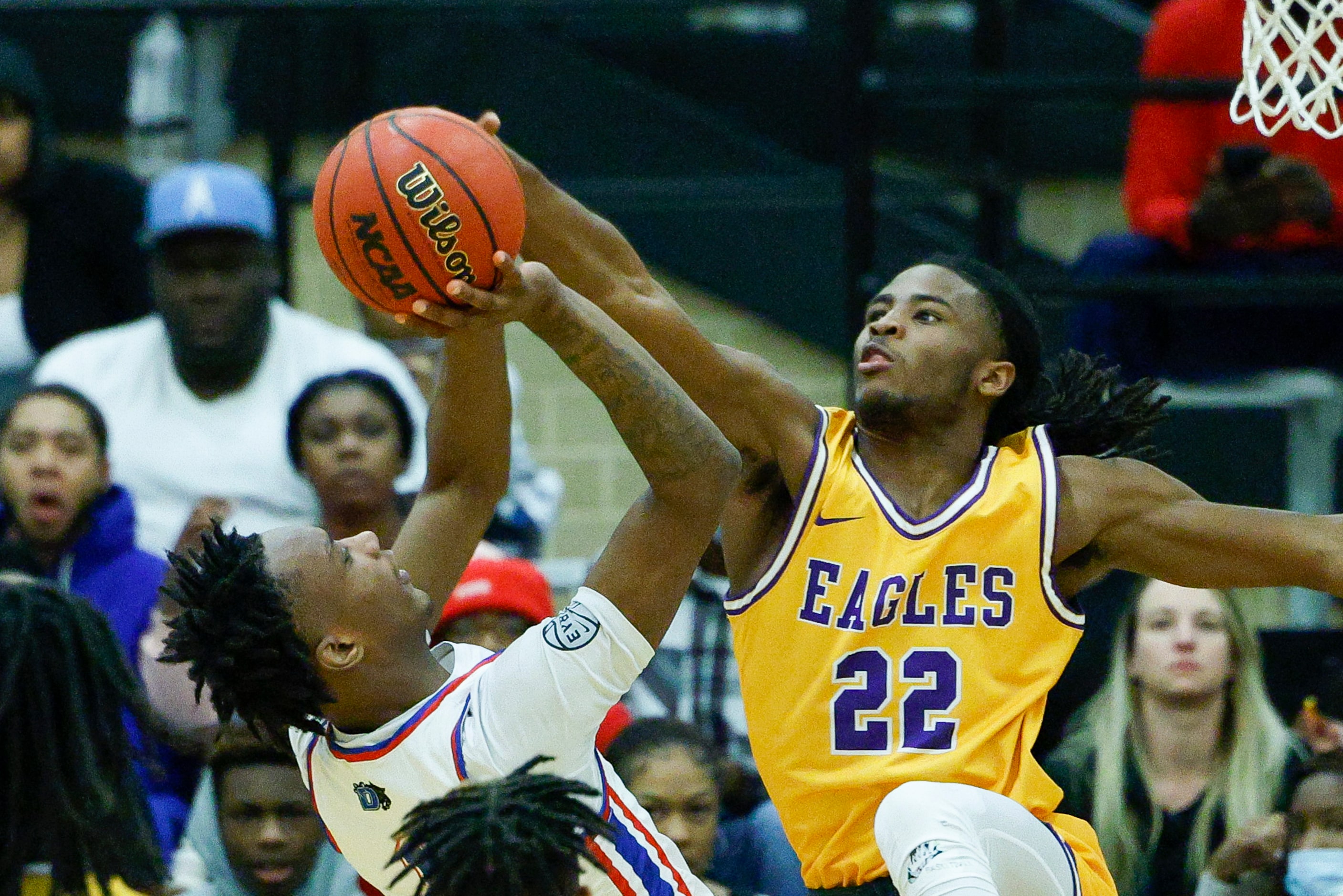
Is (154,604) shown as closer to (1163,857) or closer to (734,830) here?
(734,830)

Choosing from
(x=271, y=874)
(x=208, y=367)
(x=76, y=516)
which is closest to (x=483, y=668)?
(x=271, y=874)

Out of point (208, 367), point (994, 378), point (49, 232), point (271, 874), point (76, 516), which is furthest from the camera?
point (49, 232)

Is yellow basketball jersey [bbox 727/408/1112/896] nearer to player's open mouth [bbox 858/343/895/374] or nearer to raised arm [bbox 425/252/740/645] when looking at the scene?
player's open mouth [bbox 858/343/895/374]

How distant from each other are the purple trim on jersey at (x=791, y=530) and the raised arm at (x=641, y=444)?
0.65 m

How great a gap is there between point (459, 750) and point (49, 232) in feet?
12.6

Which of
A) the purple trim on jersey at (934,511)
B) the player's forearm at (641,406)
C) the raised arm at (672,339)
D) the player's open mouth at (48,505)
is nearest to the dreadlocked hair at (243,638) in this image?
Result: the player's forearm at (641,406)

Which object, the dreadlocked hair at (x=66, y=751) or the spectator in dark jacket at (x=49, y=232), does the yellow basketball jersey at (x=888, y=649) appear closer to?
the dreadlocked hair at (x=66, y=751)

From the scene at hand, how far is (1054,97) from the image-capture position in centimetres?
637

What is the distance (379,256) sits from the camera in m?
3.60

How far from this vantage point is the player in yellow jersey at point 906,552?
3.96 m

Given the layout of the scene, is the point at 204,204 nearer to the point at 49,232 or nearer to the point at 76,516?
the point at 49,232

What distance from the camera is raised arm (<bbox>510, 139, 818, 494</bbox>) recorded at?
4.04 m

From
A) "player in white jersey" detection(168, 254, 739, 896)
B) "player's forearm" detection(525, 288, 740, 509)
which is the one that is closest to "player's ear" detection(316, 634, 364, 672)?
"player in white jersey" detection(168, 254, 739, 896)

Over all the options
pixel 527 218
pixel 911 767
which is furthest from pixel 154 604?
pixel 911 767
